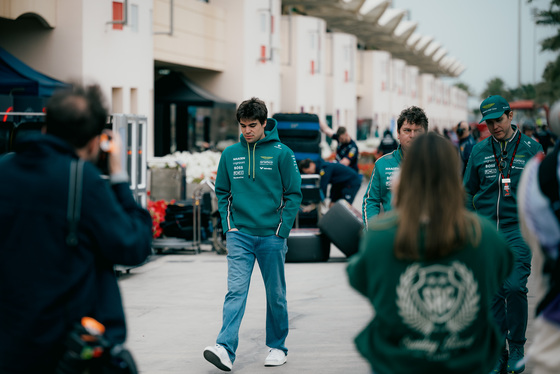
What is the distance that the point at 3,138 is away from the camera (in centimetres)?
1027

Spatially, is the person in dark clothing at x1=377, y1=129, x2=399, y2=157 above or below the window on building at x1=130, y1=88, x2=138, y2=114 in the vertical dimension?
below

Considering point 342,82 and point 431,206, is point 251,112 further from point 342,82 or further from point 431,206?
point 342,82

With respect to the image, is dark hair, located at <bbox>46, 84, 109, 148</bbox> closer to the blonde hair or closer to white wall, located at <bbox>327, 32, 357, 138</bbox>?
the blonde hair

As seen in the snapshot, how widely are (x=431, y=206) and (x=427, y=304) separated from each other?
0.33m

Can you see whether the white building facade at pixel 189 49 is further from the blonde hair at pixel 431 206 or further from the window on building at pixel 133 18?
the blonde hair at pixel 431 206

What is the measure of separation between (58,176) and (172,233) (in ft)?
33.8

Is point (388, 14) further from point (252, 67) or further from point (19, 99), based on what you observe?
point (19, 99)

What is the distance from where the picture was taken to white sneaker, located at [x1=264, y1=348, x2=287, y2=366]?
→ 639cm

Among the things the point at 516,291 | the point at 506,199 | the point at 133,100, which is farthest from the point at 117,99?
the point at 516,291

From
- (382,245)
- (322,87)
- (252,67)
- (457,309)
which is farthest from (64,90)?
(322,87)

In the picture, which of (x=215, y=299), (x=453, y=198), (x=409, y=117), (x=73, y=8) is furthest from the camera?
(x=73, y=8)

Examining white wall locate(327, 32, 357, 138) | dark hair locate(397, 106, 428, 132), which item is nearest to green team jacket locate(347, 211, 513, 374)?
dark hair locate(397, 106, 428, 132)

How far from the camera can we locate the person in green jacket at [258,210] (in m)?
6.28

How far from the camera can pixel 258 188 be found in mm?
6352
